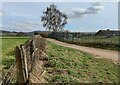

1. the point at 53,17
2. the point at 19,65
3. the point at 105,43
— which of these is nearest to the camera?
the point at 19,65

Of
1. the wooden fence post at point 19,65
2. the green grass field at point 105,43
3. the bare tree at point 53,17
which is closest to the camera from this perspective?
the wooden fence post at point 19,65

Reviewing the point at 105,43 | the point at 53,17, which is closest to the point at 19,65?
the point at 105,43

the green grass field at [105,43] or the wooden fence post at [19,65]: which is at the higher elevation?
the wooden fence post at [19,65]

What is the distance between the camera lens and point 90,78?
7.86 m

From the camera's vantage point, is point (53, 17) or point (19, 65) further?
point (53, 17)

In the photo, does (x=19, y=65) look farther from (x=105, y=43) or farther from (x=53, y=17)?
(x=53, y=17)

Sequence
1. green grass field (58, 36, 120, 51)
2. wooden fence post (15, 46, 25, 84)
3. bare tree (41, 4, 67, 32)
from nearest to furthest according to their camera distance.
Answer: wooden fence post (15, 46, 25, 84)
green grass field (58, 36, 120, 51)
bare tree (41, 4, 67, 32)

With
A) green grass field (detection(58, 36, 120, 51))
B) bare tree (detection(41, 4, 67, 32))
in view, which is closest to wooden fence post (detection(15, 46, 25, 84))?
green grass field (detection(58, 36, 120, 51))

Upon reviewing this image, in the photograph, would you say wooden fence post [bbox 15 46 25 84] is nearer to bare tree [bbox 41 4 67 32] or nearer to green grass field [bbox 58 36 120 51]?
green grass field [bbox 58 36 120 51]

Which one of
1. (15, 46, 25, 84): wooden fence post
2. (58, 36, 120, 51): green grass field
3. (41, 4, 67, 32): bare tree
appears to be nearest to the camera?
(15, 46, 25, 84): wooden fence post

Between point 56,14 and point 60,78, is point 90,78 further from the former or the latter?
point 56,14

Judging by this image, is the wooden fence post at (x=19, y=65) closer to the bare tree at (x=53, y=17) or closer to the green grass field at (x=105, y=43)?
the green grass field at (x=105, y=43)

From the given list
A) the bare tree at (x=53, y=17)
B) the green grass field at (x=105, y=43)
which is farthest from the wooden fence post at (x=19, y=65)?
the bare tree at (x=53, y=17)

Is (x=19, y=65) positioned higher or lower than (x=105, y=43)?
higher
